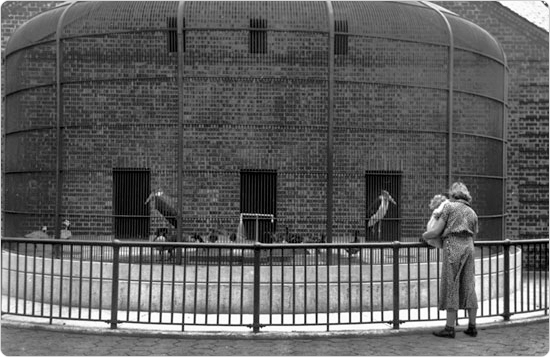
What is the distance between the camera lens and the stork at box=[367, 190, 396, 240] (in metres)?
9.24

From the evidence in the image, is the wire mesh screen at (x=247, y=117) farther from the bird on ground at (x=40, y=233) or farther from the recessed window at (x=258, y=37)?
the bird on ground at (x=40, y=233)

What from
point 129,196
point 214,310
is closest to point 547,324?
point 214,310

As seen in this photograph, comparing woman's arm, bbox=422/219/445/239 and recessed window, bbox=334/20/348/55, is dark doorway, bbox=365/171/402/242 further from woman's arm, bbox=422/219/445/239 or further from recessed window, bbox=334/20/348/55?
woman's arm, bbox=422/219/445/239

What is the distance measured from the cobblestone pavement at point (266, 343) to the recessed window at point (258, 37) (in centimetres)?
428

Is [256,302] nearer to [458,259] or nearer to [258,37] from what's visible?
[458,259]

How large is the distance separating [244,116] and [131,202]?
6.78 feet

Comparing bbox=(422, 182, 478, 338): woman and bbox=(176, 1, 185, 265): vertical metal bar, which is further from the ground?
bbox=(176, 1, 185, 265): vertical metal bar

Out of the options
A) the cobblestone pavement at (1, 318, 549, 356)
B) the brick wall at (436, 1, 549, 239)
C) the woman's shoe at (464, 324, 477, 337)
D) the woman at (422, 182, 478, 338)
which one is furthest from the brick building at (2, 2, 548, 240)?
the brick wall at (436, 1, 549, 239)

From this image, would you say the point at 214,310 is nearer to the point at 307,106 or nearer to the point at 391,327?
the point at 391,327

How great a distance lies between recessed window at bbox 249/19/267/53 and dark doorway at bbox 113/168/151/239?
93.7 inches

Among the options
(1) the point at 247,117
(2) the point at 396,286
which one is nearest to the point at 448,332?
(2) the point at 396,286

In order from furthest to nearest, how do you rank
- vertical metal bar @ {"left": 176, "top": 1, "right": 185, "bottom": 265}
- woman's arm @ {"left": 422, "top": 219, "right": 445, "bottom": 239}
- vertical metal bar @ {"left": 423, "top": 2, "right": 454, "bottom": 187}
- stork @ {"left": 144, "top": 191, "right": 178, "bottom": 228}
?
vertical metal bar @ {"left": 423, "top": 2, "right": 454, "bottom": 187} → stork @ {"left": 144, "top": 191, "right": 178, "bottom": 228} → vertical metal bar @ {"left": 176, "top": 1, "right": 185, "bottom": 265} → woman's arm @ {"left": 422, "top": 219, "right": 445, "bottom": 239}

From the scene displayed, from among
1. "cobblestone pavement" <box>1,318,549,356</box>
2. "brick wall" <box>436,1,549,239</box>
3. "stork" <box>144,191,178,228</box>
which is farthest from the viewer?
"brick wall" <box>436,1,549,239</box>

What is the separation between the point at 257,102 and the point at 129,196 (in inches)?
91.2
